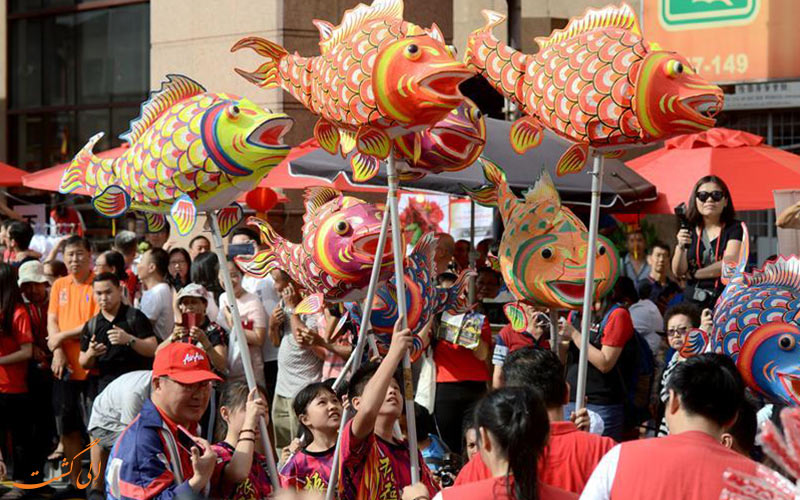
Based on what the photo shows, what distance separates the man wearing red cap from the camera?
4.51 metres

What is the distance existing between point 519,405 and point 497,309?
224 inches

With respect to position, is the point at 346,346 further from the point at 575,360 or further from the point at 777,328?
the point at 777,328

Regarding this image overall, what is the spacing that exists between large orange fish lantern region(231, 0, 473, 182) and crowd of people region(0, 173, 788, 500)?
2.62 ft

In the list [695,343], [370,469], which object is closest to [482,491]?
[370,469]

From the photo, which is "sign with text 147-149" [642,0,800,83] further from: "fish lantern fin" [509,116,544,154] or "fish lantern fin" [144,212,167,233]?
"fish lantern fin" [144,212,167,233]

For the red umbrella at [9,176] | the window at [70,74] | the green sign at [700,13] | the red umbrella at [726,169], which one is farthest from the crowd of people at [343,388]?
the window at [70,74]

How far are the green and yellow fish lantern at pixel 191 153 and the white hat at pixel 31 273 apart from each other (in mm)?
3991

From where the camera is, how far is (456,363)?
311 inches

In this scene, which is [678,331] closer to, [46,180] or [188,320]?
[188,320]

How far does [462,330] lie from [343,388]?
222 centimetres

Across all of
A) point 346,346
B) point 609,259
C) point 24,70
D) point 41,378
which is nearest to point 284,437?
point 346,346

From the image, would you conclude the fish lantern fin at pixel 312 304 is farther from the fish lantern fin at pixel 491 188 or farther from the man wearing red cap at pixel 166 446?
the man wearing red cap at pixel 166 446

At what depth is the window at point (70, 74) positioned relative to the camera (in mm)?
15945

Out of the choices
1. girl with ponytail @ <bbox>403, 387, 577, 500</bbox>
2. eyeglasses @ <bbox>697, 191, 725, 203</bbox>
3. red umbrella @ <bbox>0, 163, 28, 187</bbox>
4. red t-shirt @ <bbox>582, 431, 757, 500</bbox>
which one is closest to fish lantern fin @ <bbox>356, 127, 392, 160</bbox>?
girl with ponytail @ <bbox>403, 387, 577, 500</bbox>
